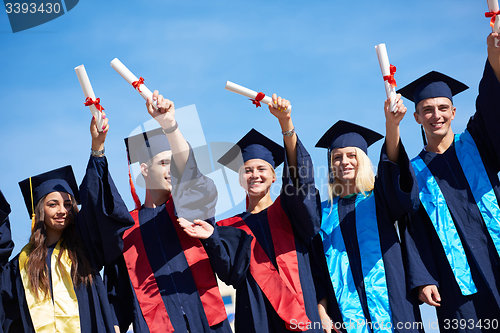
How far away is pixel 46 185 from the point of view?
14.4ft

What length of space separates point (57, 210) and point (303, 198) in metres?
2.04

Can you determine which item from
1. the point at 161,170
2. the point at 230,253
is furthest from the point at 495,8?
the point at 161,170

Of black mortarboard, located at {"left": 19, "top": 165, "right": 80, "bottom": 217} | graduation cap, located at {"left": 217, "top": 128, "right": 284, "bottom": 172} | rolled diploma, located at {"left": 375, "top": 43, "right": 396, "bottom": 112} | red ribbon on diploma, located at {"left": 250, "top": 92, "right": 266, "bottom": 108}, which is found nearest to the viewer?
rolled diploma, located at {"left": 375, "top": 43, "right": 396, "bottom": 112}

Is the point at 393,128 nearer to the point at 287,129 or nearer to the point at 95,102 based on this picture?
the point at 287,129

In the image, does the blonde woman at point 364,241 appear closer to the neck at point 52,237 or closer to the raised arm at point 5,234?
the neck at point 52,237

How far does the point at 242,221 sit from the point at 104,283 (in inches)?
50.3

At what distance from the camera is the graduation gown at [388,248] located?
13.1 feet

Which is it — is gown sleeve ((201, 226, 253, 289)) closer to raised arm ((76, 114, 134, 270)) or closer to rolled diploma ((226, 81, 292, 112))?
raised arm ((76, 114, 134, 270))

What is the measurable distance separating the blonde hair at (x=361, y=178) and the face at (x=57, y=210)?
7.41ft

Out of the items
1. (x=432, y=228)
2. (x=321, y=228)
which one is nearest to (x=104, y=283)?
(x=321, y=228)

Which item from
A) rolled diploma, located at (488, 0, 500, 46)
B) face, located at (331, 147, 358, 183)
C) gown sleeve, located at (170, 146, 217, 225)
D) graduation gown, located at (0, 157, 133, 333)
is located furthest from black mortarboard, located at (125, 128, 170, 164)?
rolled diploma, located at (488, 0, 500, 46)

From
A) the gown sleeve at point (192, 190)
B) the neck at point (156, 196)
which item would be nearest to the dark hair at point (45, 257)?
the neck at point (156, 196)

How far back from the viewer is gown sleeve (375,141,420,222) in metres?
4.02

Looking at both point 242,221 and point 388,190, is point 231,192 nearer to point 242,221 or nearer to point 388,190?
point 242,221
